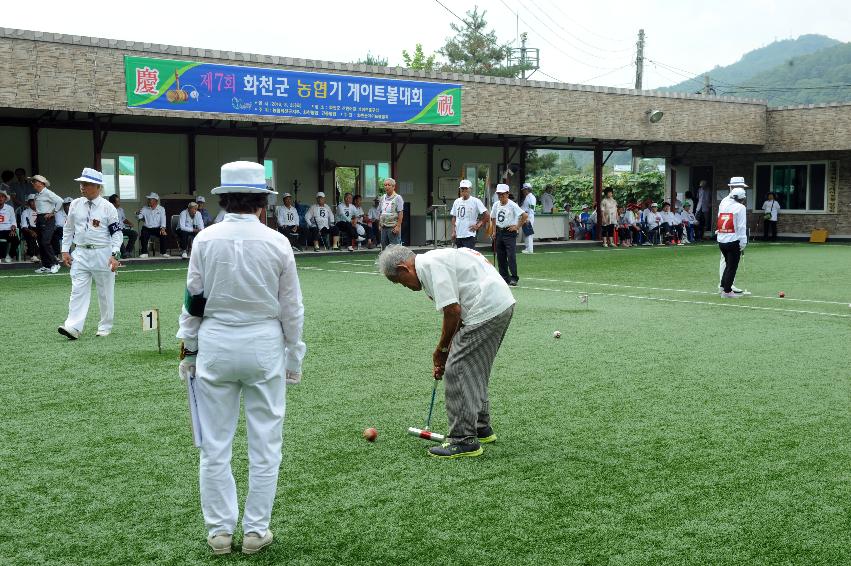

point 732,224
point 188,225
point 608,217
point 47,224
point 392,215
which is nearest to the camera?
point 732,224

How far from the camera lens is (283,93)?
21516 mm

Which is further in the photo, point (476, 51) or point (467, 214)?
point (476, 51)

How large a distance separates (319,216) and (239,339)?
68.4 feet

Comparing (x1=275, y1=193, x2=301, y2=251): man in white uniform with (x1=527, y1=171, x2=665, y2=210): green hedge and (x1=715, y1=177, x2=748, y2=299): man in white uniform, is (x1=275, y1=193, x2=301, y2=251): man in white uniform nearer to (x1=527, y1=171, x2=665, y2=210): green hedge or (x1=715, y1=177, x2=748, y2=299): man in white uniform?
(x1=715, y1=177, x2=748, y2=299): man in white uniform

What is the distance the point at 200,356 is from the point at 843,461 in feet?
12.2

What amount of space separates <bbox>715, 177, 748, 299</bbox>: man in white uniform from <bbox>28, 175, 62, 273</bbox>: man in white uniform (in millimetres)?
11692

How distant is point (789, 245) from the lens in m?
28.6

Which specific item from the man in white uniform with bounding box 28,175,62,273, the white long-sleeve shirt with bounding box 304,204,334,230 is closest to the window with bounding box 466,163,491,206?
the white long-sleeve shirt with bounding box 304,204,334,230

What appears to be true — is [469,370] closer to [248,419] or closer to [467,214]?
[248,419]

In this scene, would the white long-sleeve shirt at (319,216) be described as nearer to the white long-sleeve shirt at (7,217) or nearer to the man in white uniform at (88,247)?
the white long-sleeve shirt at (7,217)

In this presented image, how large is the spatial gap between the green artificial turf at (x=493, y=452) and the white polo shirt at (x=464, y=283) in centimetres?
90

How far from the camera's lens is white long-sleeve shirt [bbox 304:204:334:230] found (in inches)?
975

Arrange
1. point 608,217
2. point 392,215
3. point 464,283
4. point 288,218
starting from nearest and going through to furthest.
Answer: point 464,283
point 392,215
point 288,218
point 608,217

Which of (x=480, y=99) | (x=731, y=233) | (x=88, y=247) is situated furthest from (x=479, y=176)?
(x=88, y=247)
